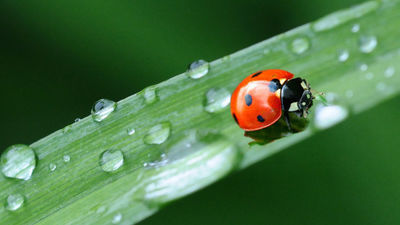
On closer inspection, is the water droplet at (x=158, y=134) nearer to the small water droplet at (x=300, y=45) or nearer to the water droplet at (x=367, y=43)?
the small water droplet at (x=300, y=45)

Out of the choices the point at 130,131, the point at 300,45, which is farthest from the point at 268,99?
the point at 130,131

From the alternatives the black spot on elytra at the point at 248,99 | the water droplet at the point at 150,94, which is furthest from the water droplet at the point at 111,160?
the black spot on elytra at the point at 248,99

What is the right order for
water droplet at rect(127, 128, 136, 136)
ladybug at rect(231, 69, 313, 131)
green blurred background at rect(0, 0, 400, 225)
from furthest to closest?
green blurred background at rect(0, 0, 400, 225) → ladybug at rect(231, 69, 313, 131) → water droplet at rect(127, 128, 136, 136)

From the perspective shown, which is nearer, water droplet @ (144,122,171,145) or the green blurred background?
water droplet @ (144,122,171,145)

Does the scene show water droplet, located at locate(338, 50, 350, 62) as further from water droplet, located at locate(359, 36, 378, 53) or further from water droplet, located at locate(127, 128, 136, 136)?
water droplet, located at locate(127, 128, 136, 136)

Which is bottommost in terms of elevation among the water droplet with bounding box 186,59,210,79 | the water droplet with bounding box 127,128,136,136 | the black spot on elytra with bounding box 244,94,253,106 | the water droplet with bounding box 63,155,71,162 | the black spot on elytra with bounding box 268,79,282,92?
the water droplet with bounding box 63,155,71,162

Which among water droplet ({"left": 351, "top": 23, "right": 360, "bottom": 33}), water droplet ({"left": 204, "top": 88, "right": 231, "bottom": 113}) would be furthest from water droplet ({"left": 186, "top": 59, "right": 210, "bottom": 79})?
water droplet ({"left": 351, "top": 23, "right": 360, "bottom": 33})

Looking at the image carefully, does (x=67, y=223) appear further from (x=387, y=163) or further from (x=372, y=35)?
(x=387, y=163)

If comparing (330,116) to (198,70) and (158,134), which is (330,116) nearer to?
(198,70)
